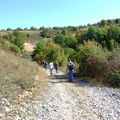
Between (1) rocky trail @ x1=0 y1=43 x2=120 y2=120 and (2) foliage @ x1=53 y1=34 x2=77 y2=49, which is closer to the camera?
(1) rocky trail @ x1=0 y1=43 x2=120 y2=120

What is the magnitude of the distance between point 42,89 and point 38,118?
24.4 ft

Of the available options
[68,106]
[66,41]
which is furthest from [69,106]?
[66,41]

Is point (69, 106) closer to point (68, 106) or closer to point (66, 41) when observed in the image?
point (68, 106)

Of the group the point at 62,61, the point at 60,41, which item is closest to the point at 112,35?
the point at 60,41

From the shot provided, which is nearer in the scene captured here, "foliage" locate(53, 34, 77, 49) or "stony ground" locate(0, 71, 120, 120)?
"stony ground" locate(0, 71, 120, 120)

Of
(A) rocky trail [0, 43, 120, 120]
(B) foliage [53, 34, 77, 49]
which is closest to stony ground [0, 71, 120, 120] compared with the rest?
(A) rocky trail [0, 43, 120, 120]

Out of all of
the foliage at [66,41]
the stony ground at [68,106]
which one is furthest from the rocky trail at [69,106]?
the foliage at [66,41]

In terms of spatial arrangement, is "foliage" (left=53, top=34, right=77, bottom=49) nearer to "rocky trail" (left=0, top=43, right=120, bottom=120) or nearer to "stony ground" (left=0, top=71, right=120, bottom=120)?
"rocky trail" (left=0, top=43, right=120, bottom=120)

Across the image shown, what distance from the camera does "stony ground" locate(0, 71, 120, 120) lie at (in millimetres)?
14883

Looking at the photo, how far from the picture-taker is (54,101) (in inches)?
714

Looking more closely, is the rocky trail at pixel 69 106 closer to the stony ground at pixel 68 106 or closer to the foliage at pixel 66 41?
the stony ground at pixel 68 106

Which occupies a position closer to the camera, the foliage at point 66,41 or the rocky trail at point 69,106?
the rocky trail at point 69,106

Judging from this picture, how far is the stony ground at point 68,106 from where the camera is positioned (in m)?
14.9

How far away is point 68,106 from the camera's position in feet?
55.7
